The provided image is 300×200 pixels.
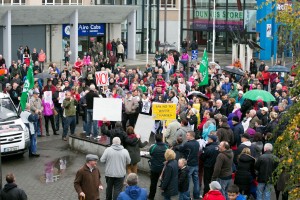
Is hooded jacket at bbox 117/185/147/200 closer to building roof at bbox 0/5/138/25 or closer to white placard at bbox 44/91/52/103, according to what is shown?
white placard at bbox 44/91/52/103

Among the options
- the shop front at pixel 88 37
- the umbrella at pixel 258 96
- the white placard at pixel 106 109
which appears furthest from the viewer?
the shop front at pixel 88 37

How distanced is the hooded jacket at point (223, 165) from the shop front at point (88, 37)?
102 ft

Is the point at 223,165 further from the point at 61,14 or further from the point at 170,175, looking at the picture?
the point at 61,14

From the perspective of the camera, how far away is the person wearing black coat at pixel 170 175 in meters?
14.5

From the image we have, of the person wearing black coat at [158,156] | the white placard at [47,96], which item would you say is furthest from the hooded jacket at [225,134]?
the white placard at [47,96]

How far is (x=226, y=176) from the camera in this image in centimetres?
1517

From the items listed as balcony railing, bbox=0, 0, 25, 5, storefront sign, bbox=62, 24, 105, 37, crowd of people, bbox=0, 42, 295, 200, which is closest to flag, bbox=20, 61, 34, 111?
crowd of people, bbox=0, 42, 295, 200

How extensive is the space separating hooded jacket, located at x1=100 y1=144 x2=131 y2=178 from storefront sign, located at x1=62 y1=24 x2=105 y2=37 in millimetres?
31006

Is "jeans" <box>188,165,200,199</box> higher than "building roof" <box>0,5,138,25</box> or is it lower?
lower

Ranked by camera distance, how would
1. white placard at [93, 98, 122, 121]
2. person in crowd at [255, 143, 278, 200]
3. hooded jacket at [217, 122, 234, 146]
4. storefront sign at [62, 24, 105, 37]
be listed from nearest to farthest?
person in crowd at [255, 143, 278, 200]
hooded jacket at [217, 122, 234, 146]
white placard at [93, 98, 122, 121]
storefront sign at [62, 24, 105, 37]

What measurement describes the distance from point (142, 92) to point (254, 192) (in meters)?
10.8

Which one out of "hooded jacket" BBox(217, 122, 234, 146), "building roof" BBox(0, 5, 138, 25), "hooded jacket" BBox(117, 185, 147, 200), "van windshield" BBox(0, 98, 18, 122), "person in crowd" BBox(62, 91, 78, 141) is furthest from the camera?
"building roof" BBox(0, 5, 138, 25)

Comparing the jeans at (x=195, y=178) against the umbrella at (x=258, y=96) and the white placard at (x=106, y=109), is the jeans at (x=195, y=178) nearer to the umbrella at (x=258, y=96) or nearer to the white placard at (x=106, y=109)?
the white placard at (x=106, y=109)

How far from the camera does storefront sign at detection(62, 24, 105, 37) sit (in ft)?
148
